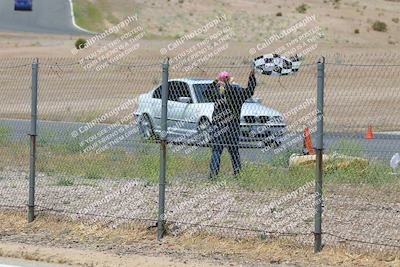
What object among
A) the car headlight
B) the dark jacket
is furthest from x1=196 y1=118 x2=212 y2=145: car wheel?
the car headlight

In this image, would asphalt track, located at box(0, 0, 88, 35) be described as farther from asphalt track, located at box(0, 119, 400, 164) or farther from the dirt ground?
the dirt ground

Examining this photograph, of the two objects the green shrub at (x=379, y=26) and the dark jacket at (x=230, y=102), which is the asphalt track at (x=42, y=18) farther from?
the dark jacket at (x=230, y=102)

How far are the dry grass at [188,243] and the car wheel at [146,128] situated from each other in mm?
1552

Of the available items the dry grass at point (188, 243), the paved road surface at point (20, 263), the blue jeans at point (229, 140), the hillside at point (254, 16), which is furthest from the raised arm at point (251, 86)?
the hillside at point (254, 16)

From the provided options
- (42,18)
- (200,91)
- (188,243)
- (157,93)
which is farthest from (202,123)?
(42,18)

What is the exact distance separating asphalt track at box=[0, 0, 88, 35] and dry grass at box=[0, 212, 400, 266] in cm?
5202

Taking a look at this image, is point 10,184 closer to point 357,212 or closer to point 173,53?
point 357,212

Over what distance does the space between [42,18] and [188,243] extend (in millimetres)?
63978

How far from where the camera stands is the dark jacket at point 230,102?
1281 centimetres

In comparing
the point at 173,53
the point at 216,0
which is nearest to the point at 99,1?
the point at 216,0

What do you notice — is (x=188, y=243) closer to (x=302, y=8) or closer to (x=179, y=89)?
(x=179, y=89)

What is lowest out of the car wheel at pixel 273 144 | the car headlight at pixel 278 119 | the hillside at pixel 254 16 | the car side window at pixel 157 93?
the hillside at pixel 254 16

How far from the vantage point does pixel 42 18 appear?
242 ft

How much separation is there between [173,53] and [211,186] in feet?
113
